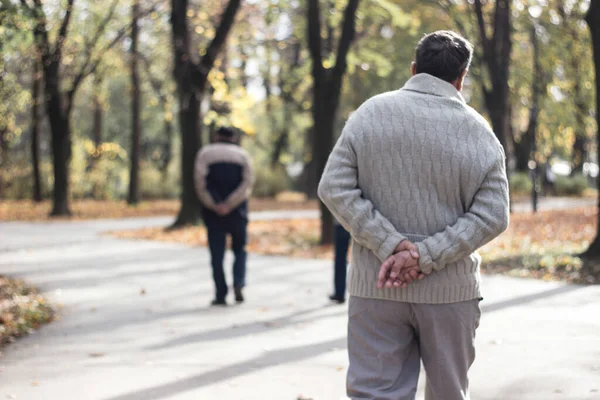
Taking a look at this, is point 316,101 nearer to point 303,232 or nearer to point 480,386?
point 303,232

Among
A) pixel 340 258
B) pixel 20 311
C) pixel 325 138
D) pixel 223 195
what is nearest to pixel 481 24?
pixel 325 138

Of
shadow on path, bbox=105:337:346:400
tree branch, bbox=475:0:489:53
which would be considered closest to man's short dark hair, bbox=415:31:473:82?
shadow on path, bbox=105:337:346:400

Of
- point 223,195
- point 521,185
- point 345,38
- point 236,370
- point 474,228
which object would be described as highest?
point 345,38

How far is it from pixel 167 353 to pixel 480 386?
Answer: 8.10 feet

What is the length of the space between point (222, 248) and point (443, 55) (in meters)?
5.93

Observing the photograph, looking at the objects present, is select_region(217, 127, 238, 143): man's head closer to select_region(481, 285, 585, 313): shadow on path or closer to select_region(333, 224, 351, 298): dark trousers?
select_region(333, 224, 351, 298): dark trousers

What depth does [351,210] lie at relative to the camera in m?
3.45

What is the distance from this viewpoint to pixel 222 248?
360 inches

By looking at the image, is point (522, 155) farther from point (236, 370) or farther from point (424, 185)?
point (424, 185)

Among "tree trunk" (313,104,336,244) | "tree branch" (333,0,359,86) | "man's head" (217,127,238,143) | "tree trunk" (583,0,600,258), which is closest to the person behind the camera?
"man's head" (217,127,238,143)

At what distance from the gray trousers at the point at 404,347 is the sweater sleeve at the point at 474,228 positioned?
0.63ft

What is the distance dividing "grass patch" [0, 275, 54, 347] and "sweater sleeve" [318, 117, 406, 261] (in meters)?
4.59

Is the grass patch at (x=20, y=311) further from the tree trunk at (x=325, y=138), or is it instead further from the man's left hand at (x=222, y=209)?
the tree trunk at (x=325, y=138)

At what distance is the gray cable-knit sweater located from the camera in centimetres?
341
